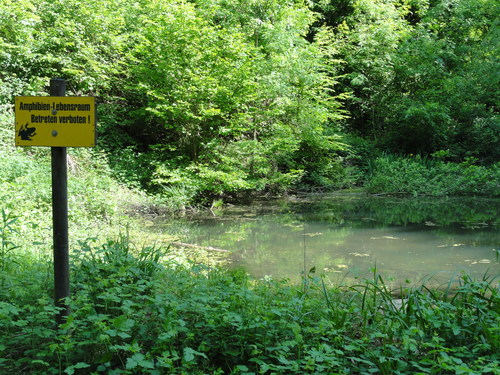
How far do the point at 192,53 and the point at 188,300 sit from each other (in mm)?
9358

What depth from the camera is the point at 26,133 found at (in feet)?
8.82

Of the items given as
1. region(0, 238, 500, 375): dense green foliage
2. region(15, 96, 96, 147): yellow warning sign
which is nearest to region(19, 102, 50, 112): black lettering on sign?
region(15, 96, 96, 147): yellow warning sign

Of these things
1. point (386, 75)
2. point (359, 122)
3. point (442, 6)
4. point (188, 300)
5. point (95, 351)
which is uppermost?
point (442, 6)

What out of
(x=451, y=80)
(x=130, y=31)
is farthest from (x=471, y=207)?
(x=130, y=31)

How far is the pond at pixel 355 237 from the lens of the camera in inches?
247

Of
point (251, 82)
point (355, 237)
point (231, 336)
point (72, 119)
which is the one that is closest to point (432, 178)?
point (251, 82)

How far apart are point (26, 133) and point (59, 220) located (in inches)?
23.4

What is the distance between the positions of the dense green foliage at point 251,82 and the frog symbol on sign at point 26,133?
8.08 m

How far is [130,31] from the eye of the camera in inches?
532

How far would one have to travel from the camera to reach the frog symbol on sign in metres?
2.68

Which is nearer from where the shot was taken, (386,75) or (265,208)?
(265,208)

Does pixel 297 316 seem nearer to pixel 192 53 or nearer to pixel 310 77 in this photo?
pixel 192 53

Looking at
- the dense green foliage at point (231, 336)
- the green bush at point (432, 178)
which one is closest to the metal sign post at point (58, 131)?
the dense green foliage at point (231, 336)

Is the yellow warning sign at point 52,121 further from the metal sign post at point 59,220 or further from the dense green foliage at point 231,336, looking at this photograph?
the dense green foliage at point 231,336
